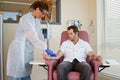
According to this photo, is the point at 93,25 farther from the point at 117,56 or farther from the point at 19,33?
the point at 19,33

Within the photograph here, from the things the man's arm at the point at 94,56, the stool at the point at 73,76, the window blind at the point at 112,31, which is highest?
the window blind at the point at 112,31

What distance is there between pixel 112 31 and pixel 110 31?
7cm

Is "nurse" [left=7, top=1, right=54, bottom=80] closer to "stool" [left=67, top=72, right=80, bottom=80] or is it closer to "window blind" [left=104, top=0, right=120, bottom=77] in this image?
"stool" [left=67, top=72, right=80, bottom=80]

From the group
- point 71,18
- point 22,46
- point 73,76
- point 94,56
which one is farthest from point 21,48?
point 71,18

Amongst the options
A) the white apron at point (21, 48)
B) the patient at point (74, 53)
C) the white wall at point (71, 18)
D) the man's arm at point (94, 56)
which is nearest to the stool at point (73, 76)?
the patient at point (74, 53)

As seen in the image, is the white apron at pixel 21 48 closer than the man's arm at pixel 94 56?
Yes

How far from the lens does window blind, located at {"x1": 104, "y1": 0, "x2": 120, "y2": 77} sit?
3.72 meters

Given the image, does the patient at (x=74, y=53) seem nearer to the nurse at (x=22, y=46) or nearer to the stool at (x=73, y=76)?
the stool at (x=73, y=76)

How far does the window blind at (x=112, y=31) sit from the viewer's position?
12.2 ft

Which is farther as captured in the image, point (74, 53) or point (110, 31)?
point (110, 31)

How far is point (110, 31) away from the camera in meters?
3.92

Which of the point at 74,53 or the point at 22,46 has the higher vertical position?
the point at 22,46

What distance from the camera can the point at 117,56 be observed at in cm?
373

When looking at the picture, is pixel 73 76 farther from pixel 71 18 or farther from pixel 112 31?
pixel 71 18
